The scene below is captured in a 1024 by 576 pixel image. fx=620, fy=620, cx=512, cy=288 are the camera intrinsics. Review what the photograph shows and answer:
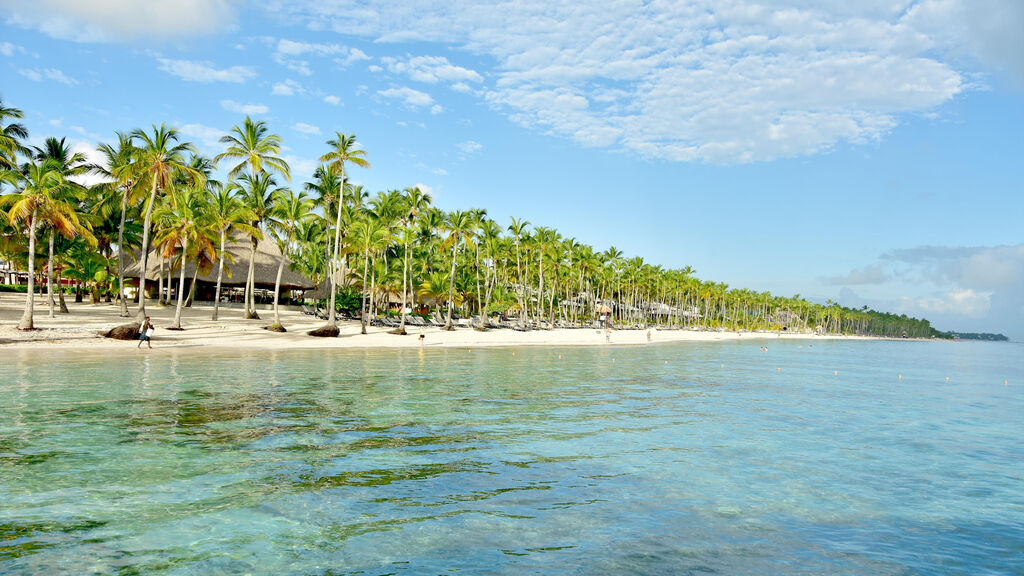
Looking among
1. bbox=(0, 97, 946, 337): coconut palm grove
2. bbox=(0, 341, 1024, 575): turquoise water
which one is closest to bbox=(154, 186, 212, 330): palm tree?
bbox=(0, 97, 946, 337): coconut palm grove

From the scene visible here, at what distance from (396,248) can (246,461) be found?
59.2 m

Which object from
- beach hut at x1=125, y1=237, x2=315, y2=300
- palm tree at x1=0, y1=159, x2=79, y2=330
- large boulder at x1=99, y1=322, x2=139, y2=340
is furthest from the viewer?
beach hut at x1=125, y1=237, x2=315, y2=300

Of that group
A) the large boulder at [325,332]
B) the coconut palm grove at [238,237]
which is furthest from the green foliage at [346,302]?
the large boulder at [325,332]

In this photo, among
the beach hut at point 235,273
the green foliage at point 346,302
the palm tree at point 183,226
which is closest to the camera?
the palm tree at point 183,226

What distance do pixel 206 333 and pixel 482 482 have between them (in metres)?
39.3

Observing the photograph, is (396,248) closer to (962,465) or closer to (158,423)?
(158,423)

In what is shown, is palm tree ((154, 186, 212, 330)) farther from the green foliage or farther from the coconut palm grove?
the green foliage

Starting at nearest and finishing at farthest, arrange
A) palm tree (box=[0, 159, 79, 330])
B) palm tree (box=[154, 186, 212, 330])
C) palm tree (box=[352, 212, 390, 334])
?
palm tree (box=[0, 159, 79, 330])
palm tree (box=[154, 186, 212, 330])
palm tree (box=[352, 212, 390, 334])

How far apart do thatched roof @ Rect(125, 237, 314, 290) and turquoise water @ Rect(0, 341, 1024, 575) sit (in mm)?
43042

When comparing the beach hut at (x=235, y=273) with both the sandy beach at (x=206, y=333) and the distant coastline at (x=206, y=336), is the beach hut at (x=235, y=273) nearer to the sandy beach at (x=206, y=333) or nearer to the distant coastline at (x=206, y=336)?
the sandy beach at (x=206, y=333)

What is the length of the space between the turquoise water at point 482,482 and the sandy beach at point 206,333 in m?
14.6

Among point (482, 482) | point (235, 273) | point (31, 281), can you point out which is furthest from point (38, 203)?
point (482, 482)

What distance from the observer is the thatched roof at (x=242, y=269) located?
62812mm

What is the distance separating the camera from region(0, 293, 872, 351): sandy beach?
117 feet
